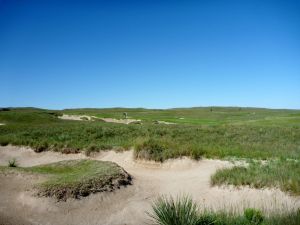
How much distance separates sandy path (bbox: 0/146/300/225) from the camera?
11.8 metres

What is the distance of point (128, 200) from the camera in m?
13.8

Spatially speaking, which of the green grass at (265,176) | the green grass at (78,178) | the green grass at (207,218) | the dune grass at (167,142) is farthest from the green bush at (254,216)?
the dune grass at (167,142)

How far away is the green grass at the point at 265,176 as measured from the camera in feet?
41.3

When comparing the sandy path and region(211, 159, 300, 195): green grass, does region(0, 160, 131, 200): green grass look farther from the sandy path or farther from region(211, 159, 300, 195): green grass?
region(211, 159, 300, 195): green grass

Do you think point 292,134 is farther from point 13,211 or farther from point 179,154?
point 13,211

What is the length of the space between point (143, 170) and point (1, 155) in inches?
441

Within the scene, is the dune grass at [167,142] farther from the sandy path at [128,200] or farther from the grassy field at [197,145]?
the sandy path at [128,200]

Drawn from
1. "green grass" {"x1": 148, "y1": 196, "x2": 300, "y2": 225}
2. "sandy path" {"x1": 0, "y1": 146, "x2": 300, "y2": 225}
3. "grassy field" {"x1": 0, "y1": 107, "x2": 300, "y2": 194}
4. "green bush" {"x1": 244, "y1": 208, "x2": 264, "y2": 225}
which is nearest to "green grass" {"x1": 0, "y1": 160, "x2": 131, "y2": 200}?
"sandy path" {"x1": 0, "y1": 146, "x2": 300, "y2": 225}

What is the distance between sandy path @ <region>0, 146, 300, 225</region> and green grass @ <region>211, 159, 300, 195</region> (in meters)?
0.34

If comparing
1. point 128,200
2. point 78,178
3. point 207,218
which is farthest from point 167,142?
point 207,218

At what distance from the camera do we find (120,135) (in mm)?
29156

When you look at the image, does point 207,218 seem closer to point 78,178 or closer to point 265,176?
point 265,176

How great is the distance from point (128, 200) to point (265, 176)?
18.1 feet

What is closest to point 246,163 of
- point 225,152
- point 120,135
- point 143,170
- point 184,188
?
point 225,152
